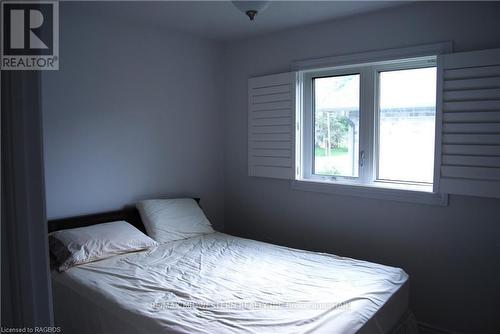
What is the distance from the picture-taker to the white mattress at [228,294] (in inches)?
67.4

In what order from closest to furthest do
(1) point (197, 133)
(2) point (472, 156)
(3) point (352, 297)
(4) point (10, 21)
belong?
(4) point (10, 21) → (3) point (352, 297) → (2) point (472, 156) → (1) point (197, 133)

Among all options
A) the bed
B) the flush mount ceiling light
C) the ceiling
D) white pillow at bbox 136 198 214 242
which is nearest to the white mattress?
the bed

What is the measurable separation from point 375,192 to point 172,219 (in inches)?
67.7

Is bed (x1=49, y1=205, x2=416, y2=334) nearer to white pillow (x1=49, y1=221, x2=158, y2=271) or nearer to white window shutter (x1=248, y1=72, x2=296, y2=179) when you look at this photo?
white pillow (x1=49, y1=221, x2=158, y2=271)

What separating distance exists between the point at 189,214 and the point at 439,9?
255cm

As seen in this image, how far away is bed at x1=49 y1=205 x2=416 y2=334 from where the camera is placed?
1.71 meters

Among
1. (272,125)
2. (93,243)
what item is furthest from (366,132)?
(93,243)

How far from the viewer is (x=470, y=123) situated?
2.36m

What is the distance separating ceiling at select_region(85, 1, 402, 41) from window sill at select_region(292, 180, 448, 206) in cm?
139

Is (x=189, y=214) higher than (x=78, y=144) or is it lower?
lower

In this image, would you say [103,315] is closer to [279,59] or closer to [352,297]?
[352,297]

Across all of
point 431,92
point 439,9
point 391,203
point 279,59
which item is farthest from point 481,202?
point 279,59

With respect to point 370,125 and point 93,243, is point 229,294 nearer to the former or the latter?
point 93,243

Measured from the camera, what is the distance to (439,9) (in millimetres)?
2506
